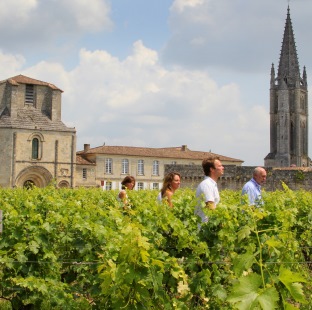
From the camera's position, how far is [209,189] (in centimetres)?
700

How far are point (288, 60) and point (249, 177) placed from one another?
5818cm

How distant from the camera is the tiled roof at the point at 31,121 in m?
44.0

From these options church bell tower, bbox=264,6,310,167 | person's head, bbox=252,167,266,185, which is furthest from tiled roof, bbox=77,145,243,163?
person's head, bbox=252,167,266,185

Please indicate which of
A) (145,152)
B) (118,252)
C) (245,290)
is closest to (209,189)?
(118,252)

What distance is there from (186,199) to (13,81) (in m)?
40.4

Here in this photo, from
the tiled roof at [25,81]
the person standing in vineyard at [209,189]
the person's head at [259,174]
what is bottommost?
the person standing in vineyard at [209,189]

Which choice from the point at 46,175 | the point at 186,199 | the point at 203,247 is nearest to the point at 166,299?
the point at 203,247

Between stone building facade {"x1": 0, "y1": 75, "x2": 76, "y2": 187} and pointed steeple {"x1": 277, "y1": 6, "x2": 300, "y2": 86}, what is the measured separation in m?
44.5

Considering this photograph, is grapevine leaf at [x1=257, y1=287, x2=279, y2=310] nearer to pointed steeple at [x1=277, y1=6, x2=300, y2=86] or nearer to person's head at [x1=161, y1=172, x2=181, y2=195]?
person's head at [x1=161, y1=172, x2=181, y2=195]

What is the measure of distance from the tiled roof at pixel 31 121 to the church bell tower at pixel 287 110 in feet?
144

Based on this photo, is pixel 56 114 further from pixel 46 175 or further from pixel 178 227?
pixel 178 227

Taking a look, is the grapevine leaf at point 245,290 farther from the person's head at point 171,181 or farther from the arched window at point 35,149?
the arched window at point 35,149

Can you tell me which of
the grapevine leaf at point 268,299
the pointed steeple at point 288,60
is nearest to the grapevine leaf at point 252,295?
the grapevine leaf at point 268,299

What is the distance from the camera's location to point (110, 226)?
638 cm
